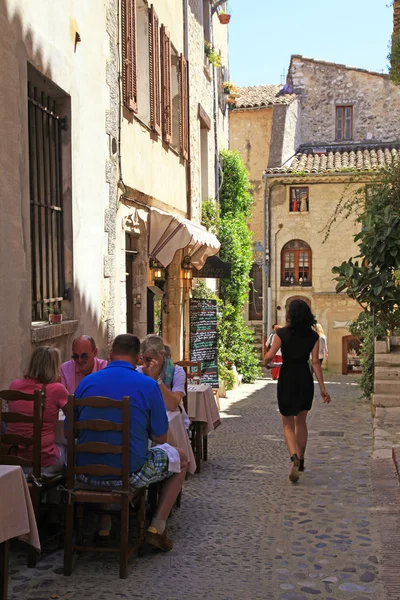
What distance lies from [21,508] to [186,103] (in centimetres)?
1090

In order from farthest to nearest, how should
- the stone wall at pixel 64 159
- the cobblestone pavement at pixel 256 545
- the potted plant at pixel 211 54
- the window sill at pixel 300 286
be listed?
the window sill at pixel 300 286 → the potted plant at pixel 211 54 → the stone wall at pixel 64 159 → the cobblestone pavement at pixel 256 545

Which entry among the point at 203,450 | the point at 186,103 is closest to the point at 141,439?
the point at 203,450

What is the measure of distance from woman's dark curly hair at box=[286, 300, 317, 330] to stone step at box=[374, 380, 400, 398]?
3.77m

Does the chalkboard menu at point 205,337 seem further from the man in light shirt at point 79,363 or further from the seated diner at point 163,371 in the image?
the man in light shirt at point 79,363

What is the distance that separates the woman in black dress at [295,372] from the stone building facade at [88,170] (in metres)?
1.97

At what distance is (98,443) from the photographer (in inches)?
177

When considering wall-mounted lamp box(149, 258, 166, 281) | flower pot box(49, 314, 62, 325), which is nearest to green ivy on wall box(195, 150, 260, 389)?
wall-mounted lamp box(149, 258, 166, 281)

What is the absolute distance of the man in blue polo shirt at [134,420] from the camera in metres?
4.61

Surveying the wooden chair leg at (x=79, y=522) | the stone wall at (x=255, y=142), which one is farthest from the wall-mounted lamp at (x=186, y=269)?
the stone wall at (x=255, y=142)

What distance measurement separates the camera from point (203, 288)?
15484 millimetres

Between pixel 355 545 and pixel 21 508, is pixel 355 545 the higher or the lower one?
the lower one

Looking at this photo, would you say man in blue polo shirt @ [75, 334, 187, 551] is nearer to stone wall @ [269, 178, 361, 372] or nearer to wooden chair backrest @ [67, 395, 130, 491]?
wooden chair backrest @ [67, 395, 130, 491]

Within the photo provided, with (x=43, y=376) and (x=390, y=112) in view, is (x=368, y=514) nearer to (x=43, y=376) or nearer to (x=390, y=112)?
(x=43, y=376)

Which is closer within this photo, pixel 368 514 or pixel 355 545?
pixel 355 545
